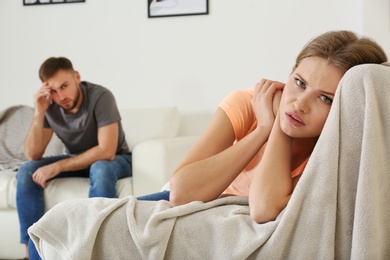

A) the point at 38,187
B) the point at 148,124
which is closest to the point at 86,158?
the point at 38,187

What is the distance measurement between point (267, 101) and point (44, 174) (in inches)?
79.6

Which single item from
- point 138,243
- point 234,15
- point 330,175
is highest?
point 234,15

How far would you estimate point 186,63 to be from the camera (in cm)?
448

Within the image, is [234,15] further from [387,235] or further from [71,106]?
[387,235]

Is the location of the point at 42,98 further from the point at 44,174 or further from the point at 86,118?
the point at 44,174

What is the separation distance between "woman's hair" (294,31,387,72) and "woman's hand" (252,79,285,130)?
0.51 feet

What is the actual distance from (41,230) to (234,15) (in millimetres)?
3274

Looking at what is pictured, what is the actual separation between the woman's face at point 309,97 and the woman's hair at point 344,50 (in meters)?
0.02

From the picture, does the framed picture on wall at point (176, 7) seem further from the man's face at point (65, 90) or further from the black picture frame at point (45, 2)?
the man's face at point (65, 90)

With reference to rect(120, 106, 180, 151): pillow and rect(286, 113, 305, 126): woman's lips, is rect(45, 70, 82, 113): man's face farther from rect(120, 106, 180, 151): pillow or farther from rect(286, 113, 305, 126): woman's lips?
rect(286, 113, 305, 126): woman's lips

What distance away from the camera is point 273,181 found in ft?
4.67

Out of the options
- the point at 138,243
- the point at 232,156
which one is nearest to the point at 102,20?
the point at 232,156

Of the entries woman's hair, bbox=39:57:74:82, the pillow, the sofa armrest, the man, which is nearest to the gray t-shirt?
the man

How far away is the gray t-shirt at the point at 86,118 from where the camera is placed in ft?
11.4
